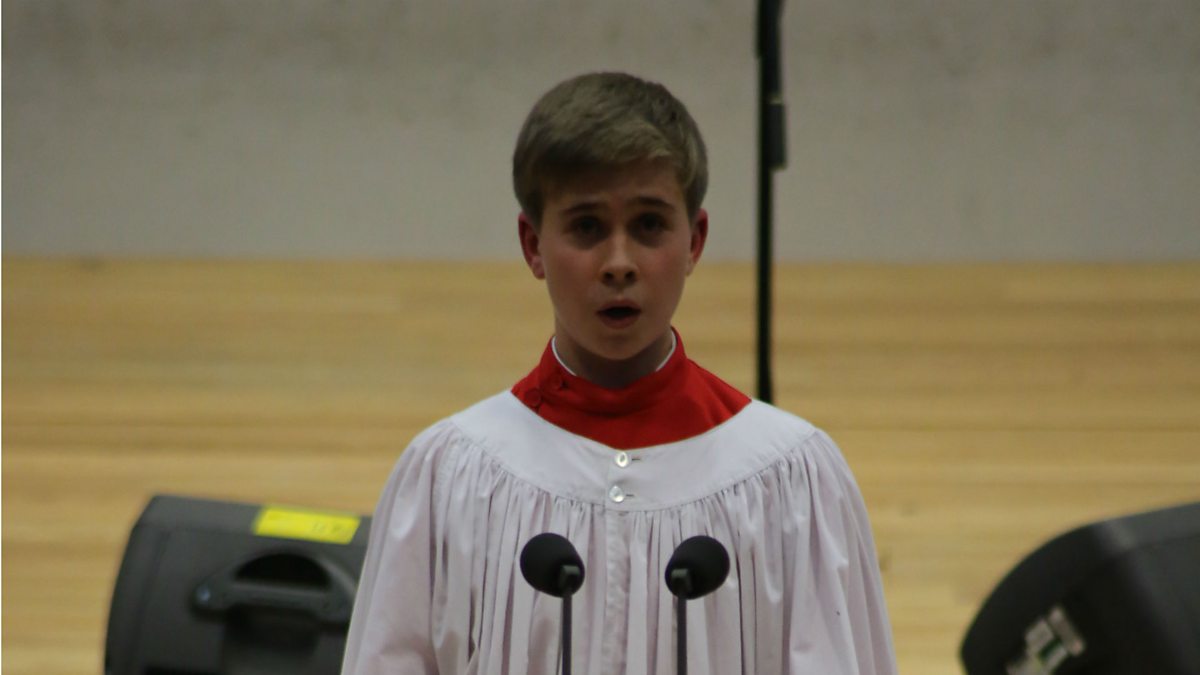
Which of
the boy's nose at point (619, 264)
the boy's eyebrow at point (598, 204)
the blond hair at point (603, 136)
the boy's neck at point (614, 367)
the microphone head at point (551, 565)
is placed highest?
the blond hair at point (603, 136)

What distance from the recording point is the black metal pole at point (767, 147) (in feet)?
6.30

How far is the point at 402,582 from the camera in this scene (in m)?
1.20

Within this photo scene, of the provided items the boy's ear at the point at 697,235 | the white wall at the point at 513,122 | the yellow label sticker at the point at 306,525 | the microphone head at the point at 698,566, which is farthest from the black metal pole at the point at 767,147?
the white wall at the point at 513,122

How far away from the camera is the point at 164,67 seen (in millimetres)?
5594

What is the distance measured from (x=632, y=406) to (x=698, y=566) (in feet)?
0.76

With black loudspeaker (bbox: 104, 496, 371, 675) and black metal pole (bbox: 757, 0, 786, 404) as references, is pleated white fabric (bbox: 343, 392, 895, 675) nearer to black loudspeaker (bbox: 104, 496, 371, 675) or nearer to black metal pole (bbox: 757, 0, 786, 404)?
black loudspeaker (bbox: 104, 496, 371, 675)

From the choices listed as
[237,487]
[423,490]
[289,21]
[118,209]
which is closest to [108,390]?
[237,487]

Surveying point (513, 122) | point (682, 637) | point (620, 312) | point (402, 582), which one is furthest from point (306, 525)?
point (513, 122)

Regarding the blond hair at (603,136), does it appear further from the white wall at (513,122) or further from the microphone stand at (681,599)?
the white wall at (513,122)

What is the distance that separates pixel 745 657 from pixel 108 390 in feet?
11.0

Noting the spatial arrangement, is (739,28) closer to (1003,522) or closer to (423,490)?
(1003,522)

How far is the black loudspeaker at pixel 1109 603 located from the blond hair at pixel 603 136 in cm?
40

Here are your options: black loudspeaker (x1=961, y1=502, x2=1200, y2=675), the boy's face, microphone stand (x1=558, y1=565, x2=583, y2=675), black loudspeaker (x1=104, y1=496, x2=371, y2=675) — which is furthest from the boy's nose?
black loudspeaker (x1=104, y1=496, x2=371, y2=675)

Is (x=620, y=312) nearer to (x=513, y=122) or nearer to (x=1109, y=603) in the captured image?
(x=1109, y=603)
